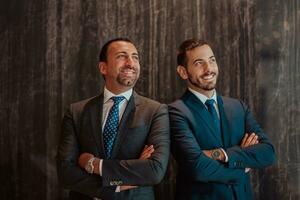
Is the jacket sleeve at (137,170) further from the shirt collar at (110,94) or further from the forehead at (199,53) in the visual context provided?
the forehead at (199,53)

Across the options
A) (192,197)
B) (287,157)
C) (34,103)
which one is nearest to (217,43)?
(287,157)

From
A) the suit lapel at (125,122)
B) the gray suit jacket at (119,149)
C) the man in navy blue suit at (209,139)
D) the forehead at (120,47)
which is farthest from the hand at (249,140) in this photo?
the forehead at (120,47)

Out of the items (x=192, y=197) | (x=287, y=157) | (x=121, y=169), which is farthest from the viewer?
(x=287, y=157)

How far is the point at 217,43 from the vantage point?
133 inches

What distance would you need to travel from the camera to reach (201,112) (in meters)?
2.72

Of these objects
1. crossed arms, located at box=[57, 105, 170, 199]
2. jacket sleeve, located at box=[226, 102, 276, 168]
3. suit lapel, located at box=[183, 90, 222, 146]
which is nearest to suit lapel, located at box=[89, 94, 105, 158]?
crossed arms, located at box=[57, 105, 170, 199]

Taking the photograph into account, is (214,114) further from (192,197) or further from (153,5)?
(153,5)

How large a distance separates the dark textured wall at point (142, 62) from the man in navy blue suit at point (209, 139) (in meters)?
0.53

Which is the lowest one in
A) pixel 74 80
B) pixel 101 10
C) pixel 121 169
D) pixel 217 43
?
pixel 121 169

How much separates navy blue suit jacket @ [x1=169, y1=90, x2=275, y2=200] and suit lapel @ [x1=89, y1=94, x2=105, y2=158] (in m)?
0.47

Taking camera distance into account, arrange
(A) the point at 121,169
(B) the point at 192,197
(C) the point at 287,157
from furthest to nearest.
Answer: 1. (C) the point at 287,157
2. (B) the point at 192,197
3. (A) the point at 121,169

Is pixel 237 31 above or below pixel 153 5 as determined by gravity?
below

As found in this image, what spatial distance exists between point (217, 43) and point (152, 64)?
0.56 meters

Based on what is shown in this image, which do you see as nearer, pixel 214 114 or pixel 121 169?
pixel 121 169
